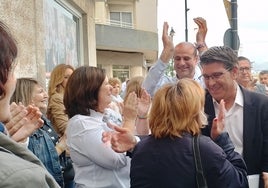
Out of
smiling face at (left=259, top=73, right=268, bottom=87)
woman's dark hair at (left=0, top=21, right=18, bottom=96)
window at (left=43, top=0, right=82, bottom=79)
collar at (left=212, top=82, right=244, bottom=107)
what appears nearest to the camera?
woman's dark hair at (left=0, top=21, right=18, bottom=96)

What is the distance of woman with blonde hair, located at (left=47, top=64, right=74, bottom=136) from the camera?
4531 mm

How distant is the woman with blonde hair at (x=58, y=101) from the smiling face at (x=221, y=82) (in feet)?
6.67

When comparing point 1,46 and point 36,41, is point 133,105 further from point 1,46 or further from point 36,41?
point 36,41

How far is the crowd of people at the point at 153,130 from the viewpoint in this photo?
7.27ft

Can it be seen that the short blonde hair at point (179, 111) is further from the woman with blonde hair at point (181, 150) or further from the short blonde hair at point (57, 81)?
the short blonde hair at point (57, 81)

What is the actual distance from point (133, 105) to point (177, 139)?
820mm

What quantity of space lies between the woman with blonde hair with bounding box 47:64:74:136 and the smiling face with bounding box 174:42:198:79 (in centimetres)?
141

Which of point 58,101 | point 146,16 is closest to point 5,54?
point 58,101

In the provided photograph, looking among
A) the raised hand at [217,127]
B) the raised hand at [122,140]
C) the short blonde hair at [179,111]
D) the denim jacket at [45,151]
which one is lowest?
the denim jacket at [45,151]

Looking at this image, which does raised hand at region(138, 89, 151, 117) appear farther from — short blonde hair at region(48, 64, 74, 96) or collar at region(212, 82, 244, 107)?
short blonde hair at region(48, 64, 74, 96)

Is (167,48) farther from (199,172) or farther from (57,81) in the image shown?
(199,172)

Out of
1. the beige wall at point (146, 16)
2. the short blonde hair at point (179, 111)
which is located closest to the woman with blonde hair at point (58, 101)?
the short blonde hair at point (179, 111)

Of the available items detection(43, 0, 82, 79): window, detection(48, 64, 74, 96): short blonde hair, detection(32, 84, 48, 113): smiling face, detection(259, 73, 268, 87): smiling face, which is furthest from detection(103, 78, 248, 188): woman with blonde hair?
detection(259, 73, 268, 87): smiling face

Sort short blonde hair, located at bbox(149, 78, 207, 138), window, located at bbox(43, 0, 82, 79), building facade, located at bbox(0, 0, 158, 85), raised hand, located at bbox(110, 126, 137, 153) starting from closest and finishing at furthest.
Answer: short blonde hair, located at bbox(149, 78, 207, 138) < raised hand, located at bbox(110, 126, 137, 153) < building facade, located at bbox(0, 0, 158, 85) < window, located at bbox(43, 0, 82, 79)
